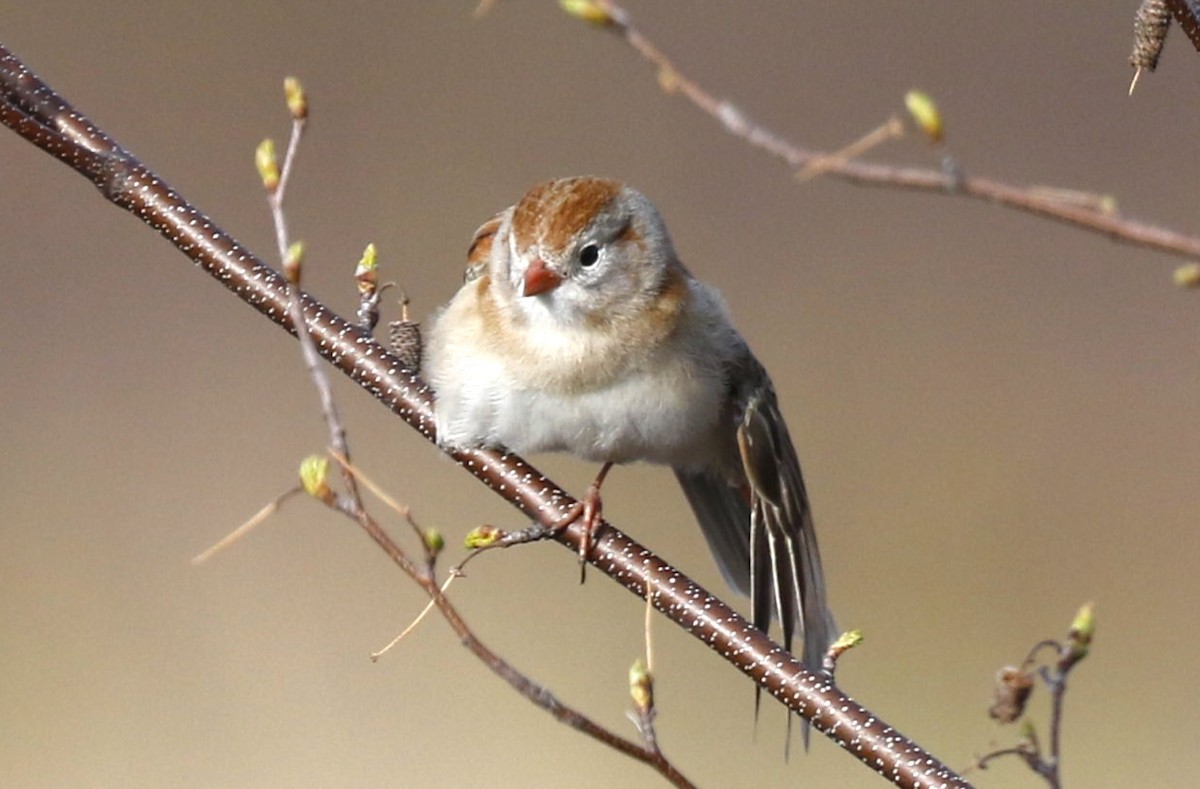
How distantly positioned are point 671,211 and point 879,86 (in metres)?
1.00

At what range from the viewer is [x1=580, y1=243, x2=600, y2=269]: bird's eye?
256cm

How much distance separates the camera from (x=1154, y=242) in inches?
36.1

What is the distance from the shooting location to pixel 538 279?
249 centimetres

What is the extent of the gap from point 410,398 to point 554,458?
3.08m

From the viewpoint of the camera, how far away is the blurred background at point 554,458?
494cm

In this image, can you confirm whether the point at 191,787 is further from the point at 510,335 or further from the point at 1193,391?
the point at 1193,391

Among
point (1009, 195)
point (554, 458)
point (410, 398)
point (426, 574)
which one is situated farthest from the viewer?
point (554, 458)

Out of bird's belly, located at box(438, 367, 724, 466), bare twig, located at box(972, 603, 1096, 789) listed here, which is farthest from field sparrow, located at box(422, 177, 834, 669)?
bare twig, located at box(972, 603, 1096, 789)

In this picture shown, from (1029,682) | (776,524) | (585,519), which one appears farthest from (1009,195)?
(776,524)

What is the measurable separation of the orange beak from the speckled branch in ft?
0.71

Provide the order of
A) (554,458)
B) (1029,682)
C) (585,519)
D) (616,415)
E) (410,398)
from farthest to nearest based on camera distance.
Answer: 1. (554,458)
2. (616,415)
3. (410,398)
4. (585,519)
5. (1029,682)

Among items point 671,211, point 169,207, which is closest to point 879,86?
point 671,211

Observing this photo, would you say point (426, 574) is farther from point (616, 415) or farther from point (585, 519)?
point (616, 415)

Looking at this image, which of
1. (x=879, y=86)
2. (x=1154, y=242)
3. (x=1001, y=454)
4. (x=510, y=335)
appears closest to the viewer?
(x=1154, y=242)
